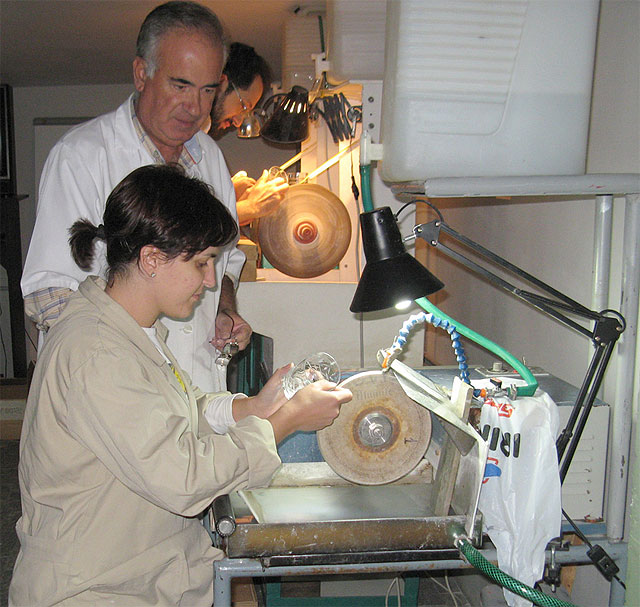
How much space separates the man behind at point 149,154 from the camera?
161 cm

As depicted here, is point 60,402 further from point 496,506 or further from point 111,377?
point 496,506

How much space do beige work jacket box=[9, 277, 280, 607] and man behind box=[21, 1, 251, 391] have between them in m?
0.49

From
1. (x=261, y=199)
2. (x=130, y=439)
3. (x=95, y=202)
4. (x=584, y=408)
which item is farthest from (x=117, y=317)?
(x=261, y=199)

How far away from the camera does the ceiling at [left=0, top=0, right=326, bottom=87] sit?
3232mm

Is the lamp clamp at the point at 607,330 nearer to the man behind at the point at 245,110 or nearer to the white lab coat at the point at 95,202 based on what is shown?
the white lab coat at the point at 95,202

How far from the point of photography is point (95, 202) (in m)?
1.68

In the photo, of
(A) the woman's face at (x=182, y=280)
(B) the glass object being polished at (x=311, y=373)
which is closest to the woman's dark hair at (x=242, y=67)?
(B) the glass object being polished at (x=311, y=373)

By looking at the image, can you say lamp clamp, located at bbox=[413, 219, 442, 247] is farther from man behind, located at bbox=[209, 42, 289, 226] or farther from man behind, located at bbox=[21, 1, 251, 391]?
man behind, located at bbox=[209, 42, 289, 226]

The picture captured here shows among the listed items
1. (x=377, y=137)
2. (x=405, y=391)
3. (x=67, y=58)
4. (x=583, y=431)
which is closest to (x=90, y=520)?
(x=405, y=391)

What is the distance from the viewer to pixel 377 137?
1.63 metres

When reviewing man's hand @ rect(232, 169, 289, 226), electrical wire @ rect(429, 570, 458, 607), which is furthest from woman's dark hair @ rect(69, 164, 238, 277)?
electrical wire @ rect(429, 570, 458, 607)

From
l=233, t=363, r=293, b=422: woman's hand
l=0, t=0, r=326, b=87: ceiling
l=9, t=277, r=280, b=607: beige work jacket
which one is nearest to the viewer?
l=9, t=277, r=280, b=607: beige work jacket

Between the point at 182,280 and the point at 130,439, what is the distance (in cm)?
31

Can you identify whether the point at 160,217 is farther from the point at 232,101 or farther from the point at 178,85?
the point at 232,101
